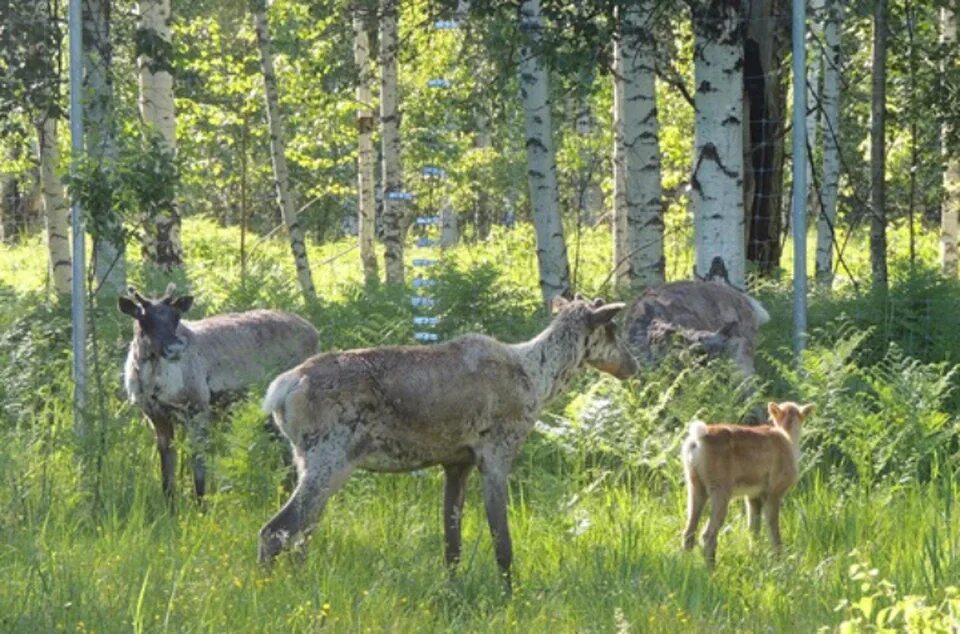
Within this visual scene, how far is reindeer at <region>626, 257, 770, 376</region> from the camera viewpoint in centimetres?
1249

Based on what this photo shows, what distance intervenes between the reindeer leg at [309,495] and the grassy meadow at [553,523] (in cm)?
14

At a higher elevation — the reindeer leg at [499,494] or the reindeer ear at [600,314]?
the reindeer ear at [600,314]

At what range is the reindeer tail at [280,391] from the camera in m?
8.77

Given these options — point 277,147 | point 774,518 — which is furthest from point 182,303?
Answer: point 277,147

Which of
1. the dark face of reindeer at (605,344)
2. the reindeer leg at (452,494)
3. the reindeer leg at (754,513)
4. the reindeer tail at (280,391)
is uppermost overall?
the dark face of reindeer at (605,344)

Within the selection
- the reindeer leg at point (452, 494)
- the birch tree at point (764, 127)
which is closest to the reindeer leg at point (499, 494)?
the reindeer leg at point (452, 494)

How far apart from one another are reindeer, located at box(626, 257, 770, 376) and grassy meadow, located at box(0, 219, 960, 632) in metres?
0.31

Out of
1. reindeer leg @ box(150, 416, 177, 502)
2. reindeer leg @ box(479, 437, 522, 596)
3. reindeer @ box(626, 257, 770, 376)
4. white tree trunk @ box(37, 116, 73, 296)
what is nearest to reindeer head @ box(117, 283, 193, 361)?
reindeer leg @ box(150, 416, 177, 502)

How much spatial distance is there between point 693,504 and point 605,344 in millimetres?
1249

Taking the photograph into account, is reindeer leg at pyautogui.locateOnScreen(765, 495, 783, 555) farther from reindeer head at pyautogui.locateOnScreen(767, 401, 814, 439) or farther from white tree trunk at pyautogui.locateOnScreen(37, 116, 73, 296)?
white tree trunk at pyautogui.locateOnScreen(37, 116, 73, 296)

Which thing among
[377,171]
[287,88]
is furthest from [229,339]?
[377,171]

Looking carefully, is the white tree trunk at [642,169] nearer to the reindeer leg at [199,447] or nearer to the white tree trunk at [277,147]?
the white tree trunk at [277,147]

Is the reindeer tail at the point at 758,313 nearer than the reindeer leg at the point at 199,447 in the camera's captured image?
No

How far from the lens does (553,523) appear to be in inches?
373
